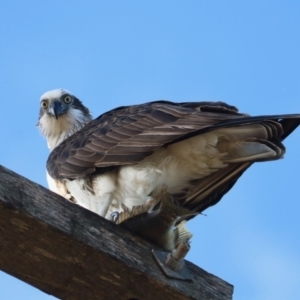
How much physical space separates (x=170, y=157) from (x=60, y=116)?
251 cm

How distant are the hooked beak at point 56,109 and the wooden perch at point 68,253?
4.35 meters

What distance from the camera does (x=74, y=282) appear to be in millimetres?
2869

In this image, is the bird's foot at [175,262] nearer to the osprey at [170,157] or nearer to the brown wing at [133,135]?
the osprey at [170,157]

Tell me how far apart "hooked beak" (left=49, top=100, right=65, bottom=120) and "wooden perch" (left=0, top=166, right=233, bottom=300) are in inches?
171

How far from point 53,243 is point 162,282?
433 millimetres

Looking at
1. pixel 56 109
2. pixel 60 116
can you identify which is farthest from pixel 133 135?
pixel 56 109

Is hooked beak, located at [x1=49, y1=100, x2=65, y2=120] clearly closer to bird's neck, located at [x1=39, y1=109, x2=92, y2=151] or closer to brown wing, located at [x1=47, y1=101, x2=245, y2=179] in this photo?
bird's neck, located at [x1=39, y1=109, x2=92, y2=151]

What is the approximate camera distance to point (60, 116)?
7.26 meters

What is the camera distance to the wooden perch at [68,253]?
273 centimetres

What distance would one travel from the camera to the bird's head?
23.1ft

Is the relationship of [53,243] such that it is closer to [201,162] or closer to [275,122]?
[275,122]

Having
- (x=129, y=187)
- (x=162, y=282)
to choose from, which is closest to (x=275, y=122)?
(x=129, y=187)

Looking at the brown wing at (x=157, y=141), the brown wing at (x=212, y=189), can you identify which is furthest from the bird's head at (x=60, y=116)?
the brown wing at (x=212, y=189)

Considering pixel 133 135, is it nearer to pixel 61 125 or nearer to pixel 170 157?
pixel 170 157
